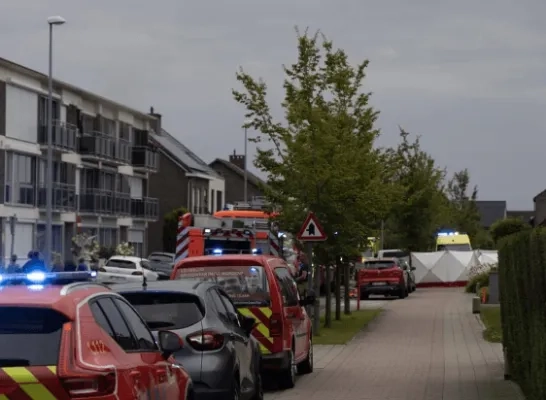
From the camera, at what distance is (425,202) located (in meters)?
65.8

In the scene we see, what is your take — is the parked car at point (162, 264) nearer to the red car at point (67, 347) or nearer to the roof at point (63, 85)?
the roof at point (63, 85)

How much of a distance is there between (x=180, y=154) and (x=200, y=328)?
262ft

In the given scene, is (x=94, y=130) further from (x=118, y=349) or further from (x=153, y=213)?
(x=118, y=349)

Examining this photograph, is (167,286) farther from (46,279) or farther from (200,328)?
(46,279)

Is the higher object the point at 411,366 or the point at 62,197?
the point at 62,197

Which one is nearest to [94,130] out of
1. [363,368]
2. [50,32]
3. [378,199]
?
[50,32]

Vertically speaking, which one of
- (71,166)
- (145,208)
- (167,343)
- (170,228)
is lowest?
(167,343)

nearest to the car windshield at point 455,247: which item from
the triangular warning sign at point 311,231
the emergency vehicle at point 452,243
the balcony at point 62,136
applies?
the emergency vehicle at point 452,243

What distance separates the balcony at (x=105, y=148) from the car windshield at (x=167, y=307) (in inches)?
2262

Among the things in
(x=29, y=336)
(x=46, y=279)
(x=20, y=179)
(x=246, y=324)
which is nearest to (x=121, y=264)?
(x=20, y=179)

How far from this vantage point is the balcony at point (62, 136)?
202 feet

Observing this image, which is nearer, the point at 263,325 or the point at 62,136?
the point at 263,325

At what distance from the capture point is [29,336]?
7.98 metres

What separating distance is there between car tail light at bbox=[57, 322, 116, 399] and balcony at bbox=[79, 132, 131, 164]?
6254 centimetres
